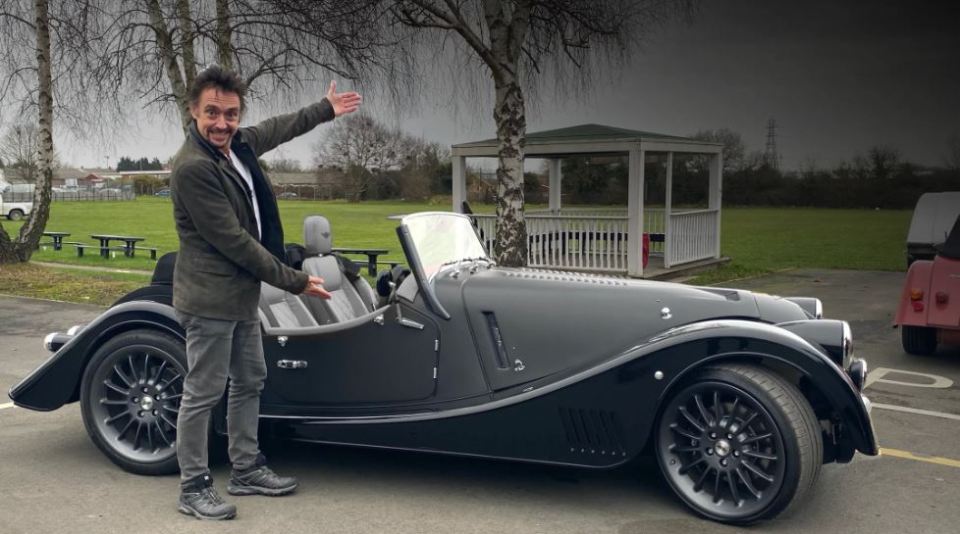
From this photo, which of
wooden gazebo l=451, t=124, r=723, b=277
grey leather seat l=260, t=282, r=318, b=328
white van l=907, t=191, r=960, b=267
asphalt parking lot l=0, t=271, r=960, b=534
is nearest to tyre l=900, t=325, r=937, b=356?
asphalt parking lot l=0, t=271, r=960, b=534

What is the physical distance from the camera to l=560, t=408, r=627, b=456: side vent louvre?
3.97 metres

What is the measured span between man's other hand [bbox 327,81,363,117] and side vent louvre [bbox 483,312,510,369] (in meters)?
1.40

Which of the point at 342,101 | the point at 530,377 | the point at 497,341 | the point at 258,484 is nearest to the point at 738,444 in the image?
the point at 530,377

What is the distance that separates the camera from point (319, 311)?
517 centimetres

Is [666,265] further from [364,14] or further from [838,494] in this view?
[838,494]

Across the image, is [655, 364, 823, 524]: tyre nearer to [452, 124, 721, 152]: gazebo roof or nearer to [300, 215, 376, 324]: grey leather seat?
[300, 215, 376, 324]: grey leather seat

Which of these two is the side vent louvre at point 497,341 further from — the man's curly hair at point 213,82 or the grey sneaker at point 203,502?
the man's curly hair at point 213,82

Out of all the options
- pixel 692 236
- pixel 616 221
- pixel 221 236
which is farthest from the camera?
pixel 692 236

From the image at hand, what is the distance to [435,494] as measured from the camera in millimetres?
4297

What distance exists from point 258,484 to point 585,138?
13.6m

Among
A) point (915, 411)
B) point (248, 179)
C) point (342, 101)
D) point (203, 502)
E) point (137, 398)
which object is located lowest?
point (915, 411)

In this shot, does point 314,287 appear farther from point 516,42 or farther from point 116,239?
point 116,239

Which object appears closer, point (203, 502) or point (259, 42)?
point (203, 502)

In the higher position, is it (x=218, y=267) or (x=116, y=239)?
(x=218, y=267)
